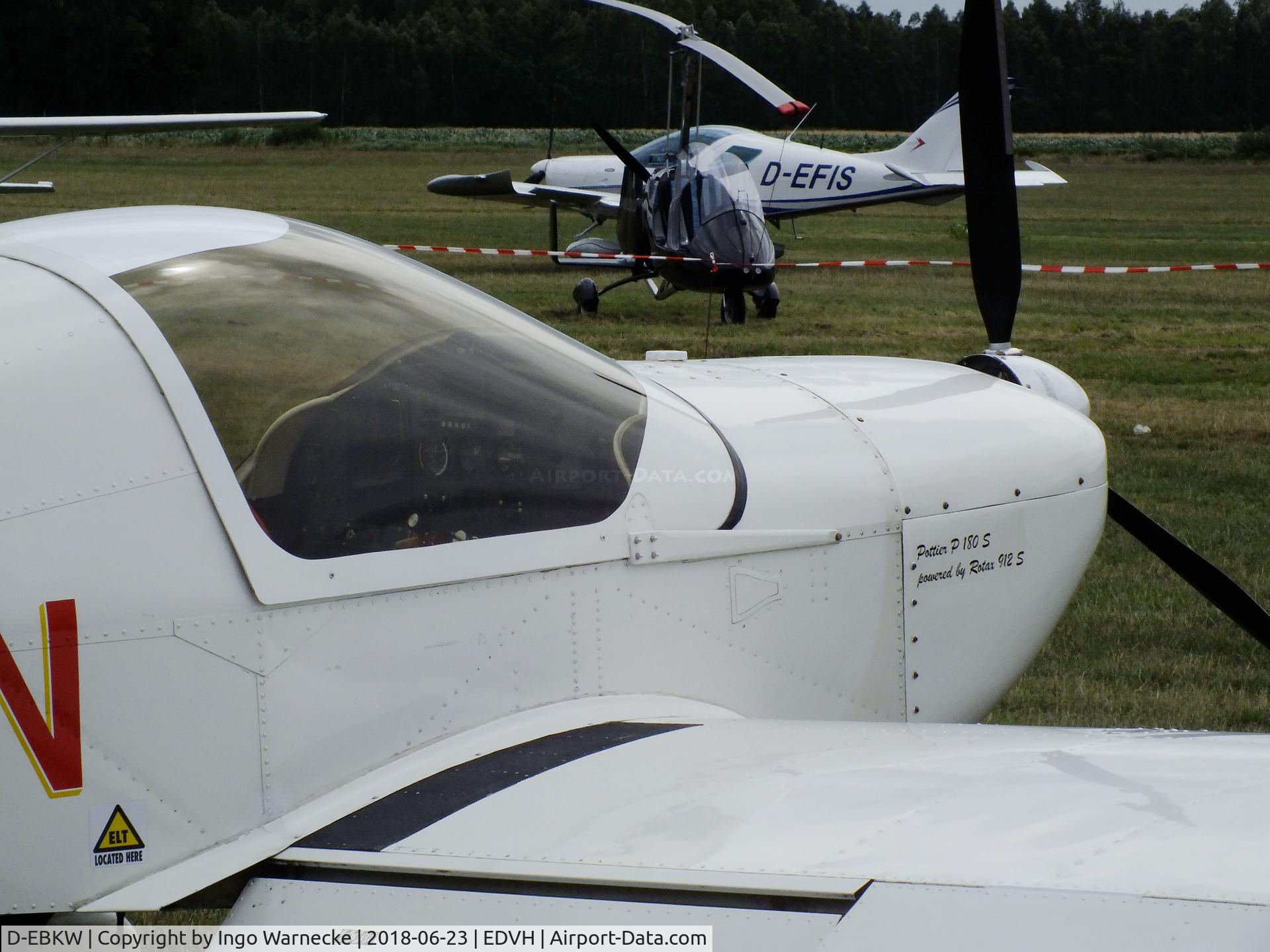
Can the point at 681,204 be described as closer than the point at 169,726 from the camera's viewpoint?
No

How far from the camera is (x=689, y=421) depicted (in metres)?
2.82

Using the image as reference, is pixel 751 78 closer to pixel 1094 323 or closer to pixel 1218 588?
pixel 1094 323

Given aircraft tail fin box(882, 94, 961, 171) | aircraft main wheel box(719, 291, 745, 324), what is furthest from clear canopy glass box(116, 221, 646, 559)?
aircraft tail fin box(882, 94, 961, 171)

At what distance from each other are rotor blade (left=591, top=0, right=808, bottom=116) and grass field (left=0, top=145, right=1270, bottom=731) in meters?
2.57

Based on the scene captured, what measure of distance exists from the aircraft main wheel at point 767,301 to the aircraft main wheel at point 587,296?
6.35 ft

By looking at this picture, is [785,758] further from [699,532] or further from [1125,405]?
[1125,405]

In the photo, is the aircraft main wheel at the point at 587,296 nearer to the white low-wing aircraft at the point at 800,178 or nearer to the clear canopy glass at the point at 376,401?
the white low-wing aircraft at the point at 800,178

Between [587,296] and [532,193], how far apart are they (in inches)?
316

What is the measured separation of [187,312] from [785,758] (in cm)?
126

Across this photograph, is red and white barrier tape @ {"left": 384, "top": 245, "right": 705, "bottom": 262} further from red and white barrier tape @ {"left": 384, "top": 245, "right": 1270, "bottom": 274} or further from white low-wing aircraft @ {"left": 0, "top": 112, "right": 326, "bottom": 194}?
white low-wing aircraft @ {"left": 0, "top": 112, "right": 326, "bottom": 194}

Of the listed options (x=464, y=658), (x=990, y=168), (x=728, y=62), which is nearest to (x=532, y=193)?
(x=728, y=62)

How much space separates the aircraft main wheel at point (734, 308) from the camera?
15469 mm

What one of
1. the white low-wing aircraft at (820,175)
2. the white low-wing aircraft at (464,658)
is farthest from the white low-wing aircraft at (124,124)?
the white low-wing aircraft at (820,175)

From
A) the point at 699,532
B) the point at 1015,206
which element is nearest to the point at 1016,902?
the point at 699,532
